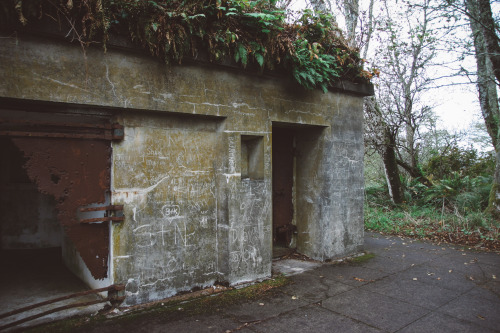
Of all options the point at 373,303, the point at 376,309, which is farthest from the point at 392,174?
the point at 376,309

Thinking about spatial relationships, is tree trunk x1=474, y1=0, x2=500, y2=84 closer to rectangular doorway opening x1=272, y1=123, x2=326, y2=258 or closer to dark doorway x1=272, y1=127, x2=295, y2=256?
rectangular doorway opening x1=272, y1=123, x2=326, y2=258

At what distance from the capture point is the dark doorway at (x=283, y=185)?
6355 millimetres

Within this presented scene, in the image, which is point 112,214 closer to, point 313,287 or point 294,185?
point 313,287

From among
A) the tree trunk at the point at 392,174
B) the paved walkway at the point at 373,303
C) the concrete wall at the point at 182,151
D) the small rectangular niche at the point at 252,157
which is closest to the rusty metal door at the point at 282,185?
the concrete wall at the point at 182,151

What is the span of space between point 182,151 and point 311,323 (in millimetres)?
2757

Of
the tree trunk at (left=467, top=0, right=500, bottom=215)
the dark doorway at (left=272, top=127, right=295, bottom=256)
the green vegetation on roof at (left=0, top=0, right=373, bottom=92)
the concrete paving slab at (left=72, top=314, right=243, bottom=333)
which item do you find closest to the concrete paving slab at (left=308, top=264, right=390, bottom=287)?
the dark doorway at (left=272, top=127, right=295, bottom=256)

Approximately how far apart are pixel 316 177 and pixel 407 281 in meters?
2.33

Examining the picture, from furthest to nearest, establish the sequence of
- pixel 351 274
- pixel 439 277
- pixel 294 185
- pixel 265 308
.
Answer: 1. pixel 294 185
2. pixel 351 274
3. pixel 439 277
4. pixel 265 308

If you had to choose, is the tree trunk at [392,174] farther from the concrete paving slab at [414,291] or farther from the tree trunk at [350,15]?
the concrete paving slab at [414,291]

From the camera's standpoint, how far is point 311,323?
3596 mm

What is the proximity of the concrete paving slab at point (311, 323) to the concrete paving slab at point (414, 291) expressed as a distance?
1.14m

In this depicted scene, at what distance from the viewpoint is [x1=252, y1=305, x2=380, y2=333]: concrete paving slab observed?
345cm

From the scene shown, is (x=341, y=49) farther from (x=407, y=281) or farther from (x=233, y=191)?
(x=407, y=281)

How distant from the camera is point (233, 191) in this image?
468 centimetres
